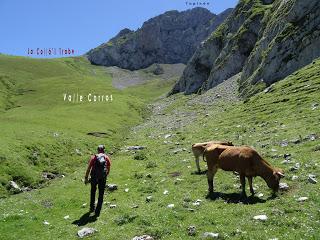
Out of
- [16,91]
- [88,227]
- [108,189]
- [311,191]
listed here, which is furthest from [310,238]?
[16,91]

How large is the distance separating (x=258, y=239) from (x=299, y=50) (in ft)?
200

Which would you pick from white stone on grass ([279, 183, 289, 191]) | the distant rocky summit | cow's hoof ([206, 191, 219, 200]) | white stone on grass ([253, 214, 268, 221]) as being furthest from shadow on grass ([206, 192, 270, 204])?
the distant rocky summit

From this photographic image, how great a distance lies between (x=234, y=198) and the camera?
71.9 ft

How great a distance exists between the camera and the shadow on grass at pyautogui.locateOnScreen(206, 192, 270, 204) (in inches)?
820

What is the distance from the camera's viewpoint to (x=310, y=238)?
1533 centimetres

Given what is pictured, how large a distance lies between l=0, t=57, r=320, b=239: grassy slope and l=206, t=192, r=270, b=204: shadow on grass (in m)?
0.37

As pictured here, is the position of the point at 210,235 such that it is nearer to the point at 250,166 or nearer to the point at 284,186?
the point at 250,166

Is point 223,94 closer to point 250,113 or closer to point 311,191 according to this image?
point 250,113

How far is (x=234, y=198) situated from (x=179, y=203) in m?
2.74

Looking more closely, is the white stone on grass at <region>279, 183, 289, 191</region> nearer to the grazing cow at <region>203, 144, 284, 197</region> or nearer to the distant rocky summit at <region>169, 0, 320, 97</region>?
the grazing cow at <region>203, 144, 284, 197</region>

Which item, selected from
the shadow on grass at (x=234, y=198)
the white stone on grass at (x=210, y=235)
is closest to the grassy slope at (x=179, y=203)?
the white stone on grass at (x=210, y=235)

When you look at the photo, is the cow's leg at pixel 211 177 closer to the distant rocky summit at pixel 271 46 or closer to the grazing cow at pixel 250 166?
the grazing cow at pixel 250 166

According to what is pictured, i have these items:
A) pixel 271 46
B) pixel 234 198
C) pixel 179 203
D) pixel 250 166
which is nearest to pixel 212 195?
pixel 234 198

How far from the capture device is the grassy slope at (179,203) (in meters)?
17.8
